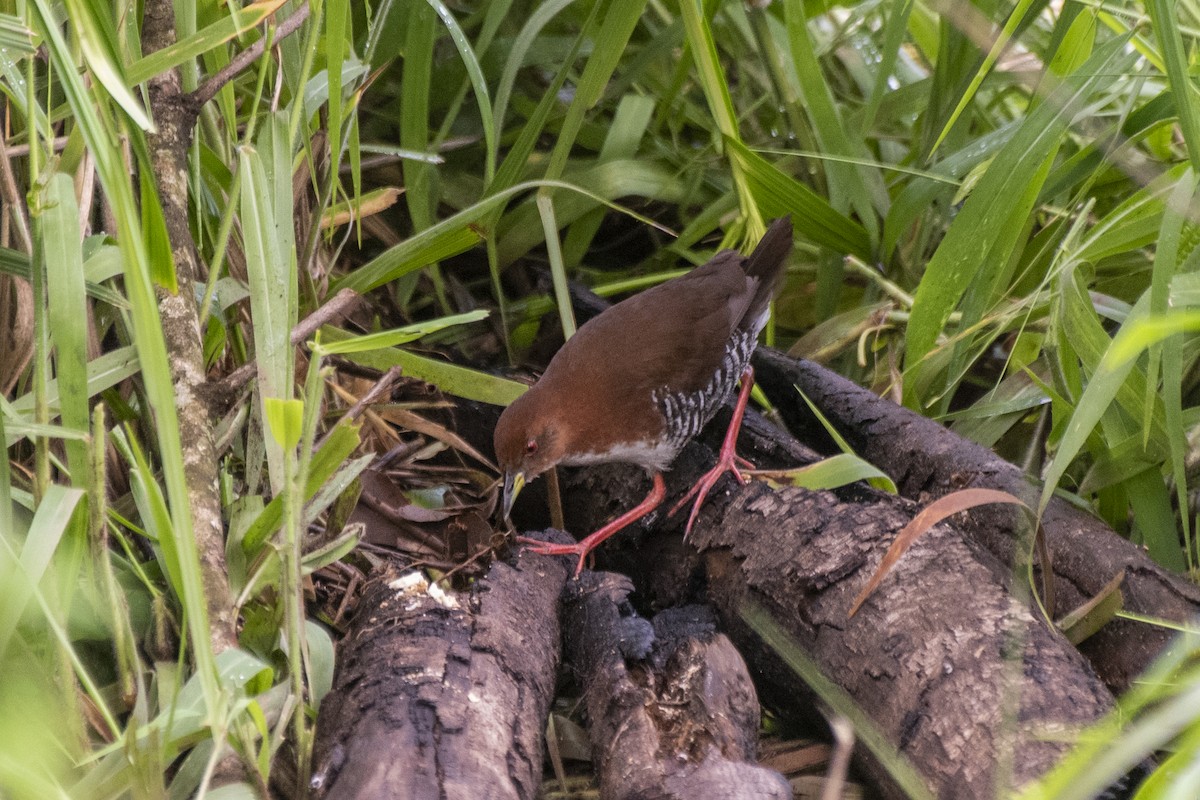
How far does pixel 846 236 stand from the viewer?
3.44 meters

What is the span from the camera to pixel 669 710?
6.23ft

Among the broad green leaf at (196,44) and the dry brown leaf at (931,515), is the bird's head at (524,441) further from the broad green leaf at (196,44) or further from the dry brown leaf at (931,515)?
the broad green leaf at (196,44)

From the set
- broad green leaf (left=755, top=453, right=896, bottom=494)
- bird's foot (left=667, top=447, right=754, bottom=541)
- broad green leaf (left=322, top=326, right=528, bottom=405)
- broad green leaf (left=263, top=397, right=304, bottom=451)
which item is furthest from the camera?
broad green leaf (left=322, top=326, right=528, bottom=405)

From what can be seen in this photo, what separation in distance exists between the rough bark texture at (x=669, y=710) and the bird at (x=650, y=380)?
762 millimetres

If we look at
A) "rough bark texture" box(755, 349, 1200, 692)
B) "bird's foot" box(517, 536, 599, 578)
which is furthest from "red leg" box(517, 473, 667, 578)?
"rough bark texture" box(755, 349, 1200, 692)

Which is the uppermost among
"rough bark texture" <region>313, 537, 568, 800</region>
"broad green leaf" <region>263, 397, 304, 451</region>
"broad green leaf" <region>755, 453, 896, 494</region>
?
"broad green leaf" <region>263, 397, 304, 451</region>

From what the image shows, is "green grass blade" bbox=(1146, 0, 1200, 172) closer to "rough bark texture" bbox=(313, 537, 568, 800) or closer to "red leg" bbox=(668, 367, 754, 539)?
"red leg" bbox=(668, 367, 754, 539)

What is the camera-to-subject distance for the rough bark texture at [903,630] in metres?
1.78

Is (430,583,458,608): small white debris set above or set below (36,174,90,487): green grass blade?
below

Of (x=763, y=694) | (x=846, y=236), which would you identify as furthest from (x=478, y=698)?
(x=846, y=236)

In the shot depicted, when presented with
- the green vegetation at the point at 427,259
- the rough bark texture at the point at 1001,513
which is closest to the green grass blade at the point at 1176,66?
the green vegetation at the point at 427,259

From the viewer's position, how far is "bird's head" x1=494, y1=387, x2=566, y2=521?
2.91 meters

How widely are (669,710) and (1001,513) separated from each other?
3.26ft

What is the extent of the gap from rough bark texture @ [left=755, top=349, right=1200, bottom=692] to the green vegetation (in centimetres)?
18
